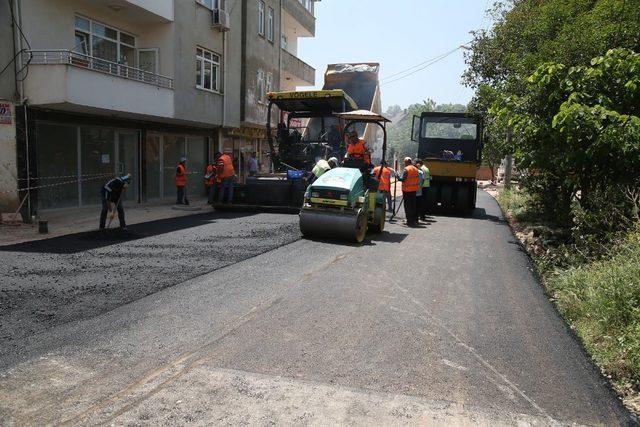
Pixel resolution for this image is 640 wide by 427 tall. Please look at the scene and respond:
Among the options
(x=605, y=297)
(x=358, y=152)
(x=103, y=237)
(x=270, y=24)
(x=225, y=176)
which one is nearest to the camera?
(x=605, y=297)

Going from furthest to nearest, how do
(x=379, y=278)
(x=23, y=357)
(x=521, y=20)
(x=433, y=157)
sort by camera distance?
(x=433, y=157), (x=521, y=20), (x=379, y=278), (x=23, y=357)

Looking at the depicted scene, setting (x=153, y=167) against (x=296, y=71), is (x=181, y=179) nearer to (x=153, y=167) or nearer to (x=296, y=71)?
(x=153, y=167)

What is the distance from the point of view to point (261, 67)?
2367 centimetres

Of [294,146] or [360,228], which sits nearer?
[360,228]

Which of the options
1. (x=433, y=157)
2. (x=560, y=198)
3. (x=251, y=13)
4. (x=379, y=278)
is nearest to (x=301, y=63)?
(x=251, y=13)

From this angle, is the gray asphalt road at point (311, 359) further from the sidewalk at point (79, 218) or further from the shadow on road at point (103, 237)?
the sidewalk at point (79, 218)

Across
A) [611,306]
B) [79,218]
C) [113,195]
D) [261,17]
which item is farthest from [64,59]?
[261,17]

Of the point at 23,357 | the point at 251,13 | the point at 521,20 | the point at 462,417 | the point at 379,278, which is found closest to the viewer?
the point at 462,417

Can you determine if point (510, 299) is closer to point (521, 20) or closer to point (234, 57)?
point (521, 20)

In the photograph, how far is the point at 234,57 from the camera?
68.8 ft

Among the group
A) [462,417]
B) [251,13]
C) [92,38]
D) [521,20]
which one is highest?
[251,13]

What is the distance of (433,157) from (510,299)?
10435 millimetres

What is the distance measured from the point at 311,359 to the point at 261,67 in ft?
68.4

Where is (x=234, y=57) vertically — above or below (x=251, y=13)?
below
